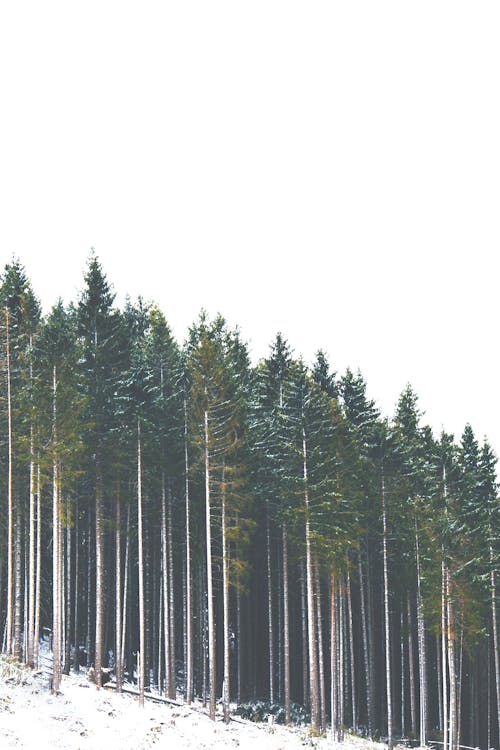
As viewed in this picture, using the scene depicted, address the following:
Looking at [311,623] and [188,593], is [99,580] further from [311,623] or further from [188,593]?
[311,623]

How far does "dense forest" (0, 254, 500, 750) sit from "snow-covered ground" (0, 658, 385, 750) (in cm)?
123

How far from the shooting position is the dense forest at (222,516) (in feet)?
108

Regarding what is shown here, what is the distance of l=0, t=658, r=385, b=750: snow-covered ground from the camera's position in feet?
81.5

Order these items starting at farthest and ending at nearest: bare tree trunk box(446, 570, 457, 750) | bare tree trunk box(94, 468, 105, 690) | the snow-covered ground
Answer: bare tree trunk box(446, 570, 457, 750) < bare tree trunk box(94, 468, 105, 690) < the snow-covered ground

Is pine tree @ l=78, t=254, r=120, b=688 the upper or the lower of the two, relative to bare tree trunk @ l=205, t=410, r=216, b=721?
upper

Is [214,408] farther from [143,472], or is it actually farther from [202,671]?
[202,671]

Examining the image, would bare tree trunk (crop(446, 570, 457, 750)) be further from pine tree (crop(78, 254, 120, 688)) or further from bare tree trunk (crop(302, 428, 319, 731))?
pine tree (crop(78, 254, 120, 688))

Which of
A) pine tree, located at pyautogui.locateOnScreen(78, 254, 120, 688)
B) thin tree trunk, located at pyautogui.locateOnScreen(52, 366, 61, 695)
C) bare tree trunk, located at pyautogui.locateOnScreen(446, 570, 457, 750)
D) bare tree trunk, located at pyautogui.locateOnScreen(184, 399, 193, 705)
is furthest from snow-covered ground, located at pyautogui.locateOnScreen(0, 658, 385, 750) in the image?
bare tree trunk, located at pyautogui.locateOnScreen(446, 570, 457, 750)

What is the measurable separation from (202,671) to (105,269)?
2183cm

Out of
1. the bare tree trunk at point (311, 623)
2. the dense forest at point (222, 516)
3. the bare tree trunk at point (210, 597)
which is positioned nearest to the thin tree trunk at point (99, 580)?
the dense forest at point (222, 516)

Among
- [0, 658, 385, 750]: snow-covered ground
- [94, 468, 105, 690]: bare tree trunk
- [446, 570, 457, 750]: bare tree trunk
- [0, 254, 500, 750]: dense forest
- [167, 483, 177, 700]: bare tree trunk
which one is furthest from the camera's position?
[446, 570, 457, 750]: bare tree trunk

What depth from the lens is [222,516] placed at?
3466 centimetres

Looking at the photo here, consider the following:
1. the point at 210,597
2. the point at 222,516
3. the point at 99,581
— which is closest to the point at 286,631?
the point at 210,597

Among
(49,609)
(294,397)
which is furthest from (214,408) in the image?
(49,609)
